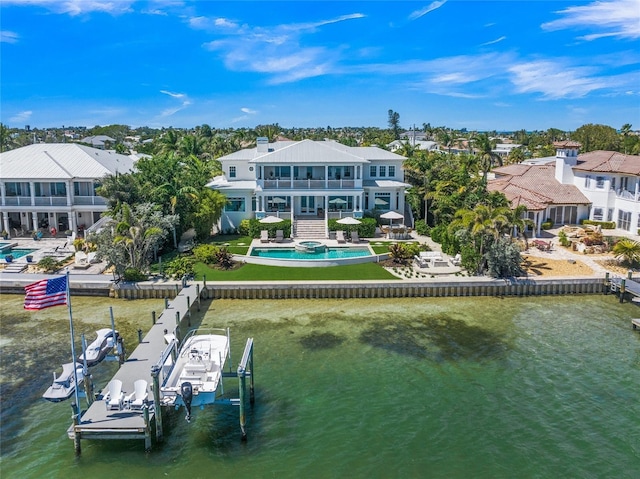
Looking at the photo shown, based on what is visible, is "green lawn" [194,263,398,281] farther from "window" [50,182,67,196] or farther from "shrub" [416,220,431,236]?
"window" [50,182,67,196]

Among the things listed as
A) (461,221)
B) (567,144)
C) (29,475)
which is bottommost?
(29,475)

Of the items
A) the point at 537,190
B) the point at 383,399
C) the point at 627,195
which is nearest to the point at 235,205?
the point at 537,190

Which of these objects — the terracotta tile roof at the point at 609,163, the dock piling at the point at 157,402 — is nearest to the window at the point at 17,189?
the dock piling at the point at 157,402

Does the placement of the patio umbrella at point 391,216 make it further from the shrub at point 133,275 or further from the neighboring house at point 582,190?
the shrub at point 133,275

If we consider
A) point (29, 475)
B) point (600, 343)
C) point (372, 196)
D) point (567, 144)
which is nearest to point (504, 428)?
point (600, 343)

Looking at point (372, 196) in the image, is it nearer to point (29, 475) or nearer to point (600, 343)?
point (600, 343)

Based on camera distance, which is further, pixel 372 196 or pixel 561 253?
pixel 372 196

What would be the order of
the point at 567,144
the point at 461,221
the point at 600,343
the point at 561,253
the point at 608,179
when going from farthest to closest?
the point at 567,144 → the point at 608,179 → the point at 561,253 → the point at 461,221 → the point at 600,343

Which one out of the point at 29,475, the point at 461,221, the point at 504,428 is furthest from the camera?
the point at 461,221
